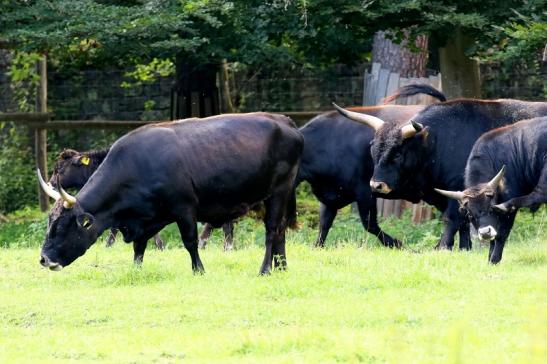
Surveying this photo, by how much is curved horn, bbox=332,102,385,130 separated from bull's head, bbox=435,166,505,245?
309cm

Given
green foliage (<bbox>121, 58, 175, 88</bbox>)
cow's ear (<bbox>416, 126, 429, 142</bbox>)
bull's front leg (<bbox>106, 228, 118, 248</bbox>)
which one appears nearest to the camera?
cow's ear (<bbox>416, 126, 429, 142</bbox>)

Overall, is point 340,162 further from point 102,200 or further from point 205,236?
point 102,200

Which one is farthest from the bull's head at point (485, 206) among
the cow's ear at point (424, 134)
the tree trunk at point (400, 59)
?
the tree trunk at point (400, 59)

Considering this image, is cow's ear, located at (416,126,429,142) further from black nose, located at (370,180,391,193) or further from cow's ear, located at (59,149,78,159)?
cow's ear, located at (59,149,78,159)

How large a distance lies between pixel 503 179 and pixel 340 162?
368 cm

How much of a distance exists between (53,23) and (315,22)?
3.88 m

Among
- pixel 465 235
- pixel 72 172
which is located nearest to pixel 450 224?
pixel 465 235

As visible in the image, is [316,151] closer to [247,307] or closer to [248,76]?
[247,307]

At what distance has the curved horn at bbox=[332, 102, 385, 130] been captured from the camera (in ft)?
48.9

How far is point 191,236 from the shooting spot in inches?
454

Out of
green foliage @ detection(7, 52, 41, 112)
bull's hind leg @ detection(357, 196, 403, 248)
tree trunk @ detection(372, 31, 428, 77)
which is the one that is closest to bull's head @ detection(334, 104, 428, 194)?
bull's hind leg @ detection(357, 196, 403, 248)

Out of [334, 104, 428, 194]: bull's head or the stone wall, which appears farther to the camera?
the stone wall

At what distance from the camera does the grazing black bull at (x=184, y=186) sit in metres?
11.6

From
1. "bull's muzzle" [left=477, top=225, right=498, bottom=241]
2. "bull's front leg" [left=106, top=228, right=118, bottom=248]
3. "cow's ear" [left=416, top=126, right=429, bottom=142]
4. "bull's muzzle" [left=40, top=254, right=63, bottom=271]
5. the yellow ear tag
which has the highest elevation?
"cow's ear" [left=416, top=126, right=429, bottom=142]
